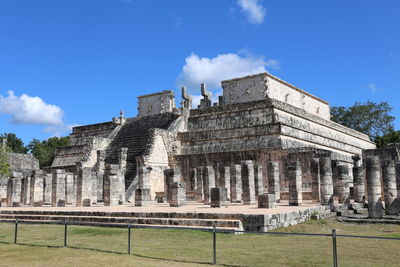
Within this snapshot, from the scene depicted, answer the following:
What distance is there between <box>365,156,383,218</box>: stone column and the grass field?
2.54 m

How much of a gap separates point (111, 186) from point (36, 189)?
236 inches

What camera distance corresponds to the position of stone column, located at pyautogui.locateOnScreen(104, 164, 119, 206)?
19.6 metres

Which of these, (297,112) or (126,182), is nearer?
(126,182)

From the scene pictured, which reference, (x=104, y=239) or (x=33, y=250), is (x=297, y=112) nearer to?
(x=104, y=239)

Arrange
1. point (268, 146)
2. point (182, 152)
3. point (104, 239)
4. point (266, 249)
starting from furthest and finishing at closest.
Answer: point (182, 152) < point (268, 146) < point (104, 239) < point (266, 249)

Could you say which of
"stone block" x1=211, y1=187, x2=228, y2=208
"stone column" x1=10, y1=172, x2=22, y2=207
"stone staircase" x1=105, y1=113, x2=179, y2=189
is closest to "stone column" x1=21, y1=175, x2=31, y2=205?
"stone column" x1=10, y1=172, x2=22, y2=207

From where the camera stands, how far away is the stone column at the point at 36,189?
2257 centimetres

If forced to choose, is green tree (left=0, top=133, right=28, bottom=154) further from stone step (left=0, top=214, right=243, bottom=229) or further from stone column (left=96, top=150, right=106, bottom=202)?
stone step (left=0, top=214, right=243, bottom=229)

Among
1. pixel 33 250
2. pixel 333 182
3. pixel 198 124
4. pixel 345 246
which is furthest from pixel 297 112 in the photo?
pixel 33 250

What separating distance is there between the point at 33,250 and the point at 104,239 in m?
1.83

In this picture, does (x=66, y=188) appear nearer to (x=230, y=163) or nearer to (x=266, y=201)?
(x=230, y=163)

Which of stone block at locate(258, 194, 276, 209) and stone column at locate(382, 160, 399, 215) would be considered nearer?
stone block at locate(258, 194, 276, 209)

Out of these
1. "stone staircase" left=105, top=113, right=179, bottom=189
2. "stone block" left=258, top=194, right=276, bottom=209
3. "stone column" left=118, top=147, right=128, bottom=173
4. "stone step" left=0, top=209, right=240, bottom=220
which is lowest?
"stone step" left=0, top=209, right=240, bottom=220

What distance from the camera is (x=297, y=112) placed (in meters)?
27.8
